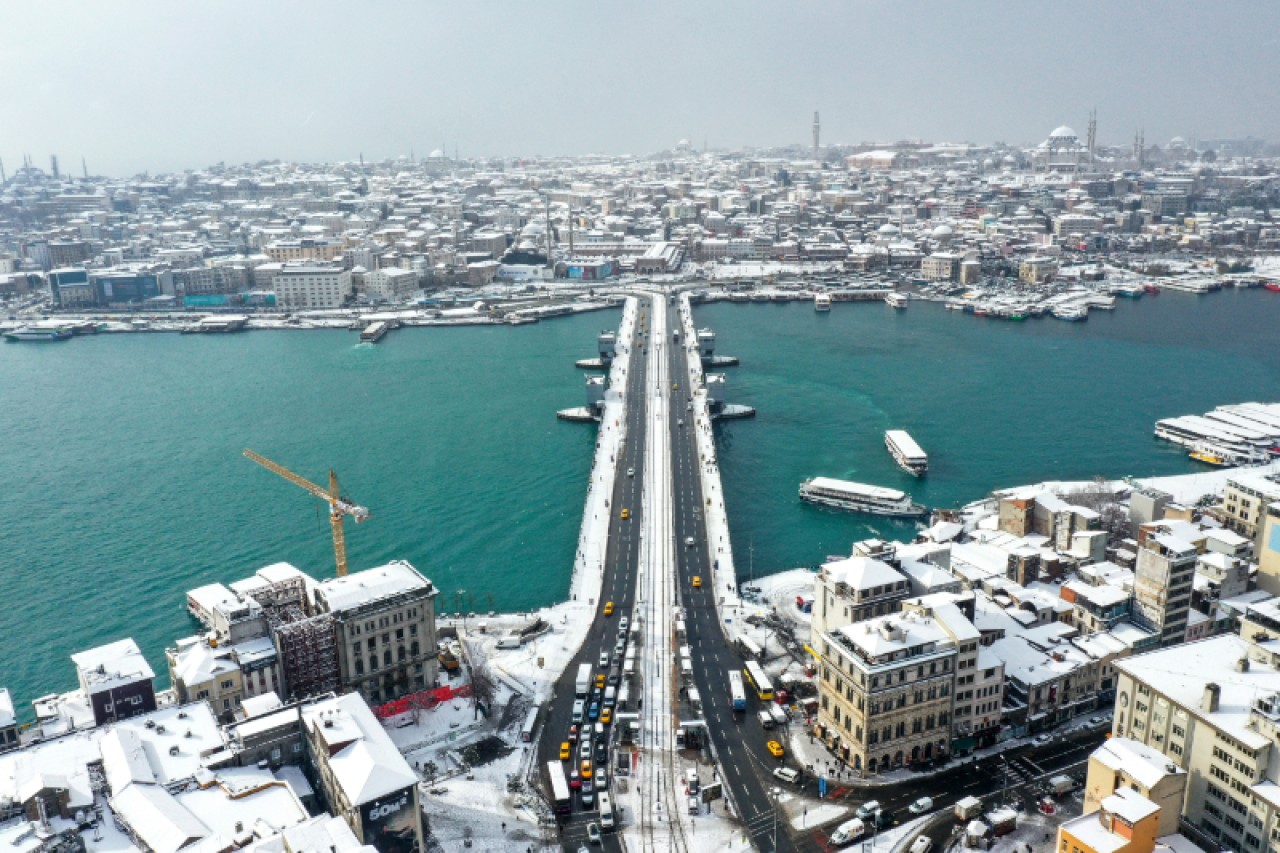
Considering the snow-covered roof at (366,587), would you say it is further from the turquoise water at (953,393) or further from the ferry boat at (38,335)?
the ferry boat at (38,335)

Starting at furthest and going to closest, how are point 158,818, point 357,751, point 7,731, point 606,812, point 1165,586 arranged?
1. point 1165,586
2. point 7,731
3. point 606,812
4. point 357,751
5. point 158,818

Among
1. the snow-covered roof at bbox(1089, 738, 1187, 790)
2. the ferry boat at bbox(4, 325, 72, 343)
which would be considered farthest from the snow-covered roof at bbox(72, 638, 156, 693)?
the ferry boat at bbox(4, 325, 72, 343)

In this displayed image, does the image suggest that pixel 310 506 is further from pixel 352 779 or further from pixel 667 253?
pixel 667 253

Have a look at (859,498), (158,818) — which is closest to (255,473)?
(859,498)

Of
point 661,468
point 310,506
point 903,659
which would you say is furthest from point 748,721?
point 310,506

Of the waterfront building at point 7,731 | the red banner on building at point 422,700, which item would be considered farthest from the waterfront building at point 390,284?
the waterfront building at point 7,731

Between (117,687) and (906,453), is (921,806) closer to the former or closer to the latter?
(117,687)

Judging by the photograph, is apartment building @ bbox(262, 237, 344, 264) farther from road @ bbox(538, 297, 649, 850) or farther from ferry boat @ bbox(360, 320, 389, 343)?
road @ bbox(538, 297, 649, 850)
